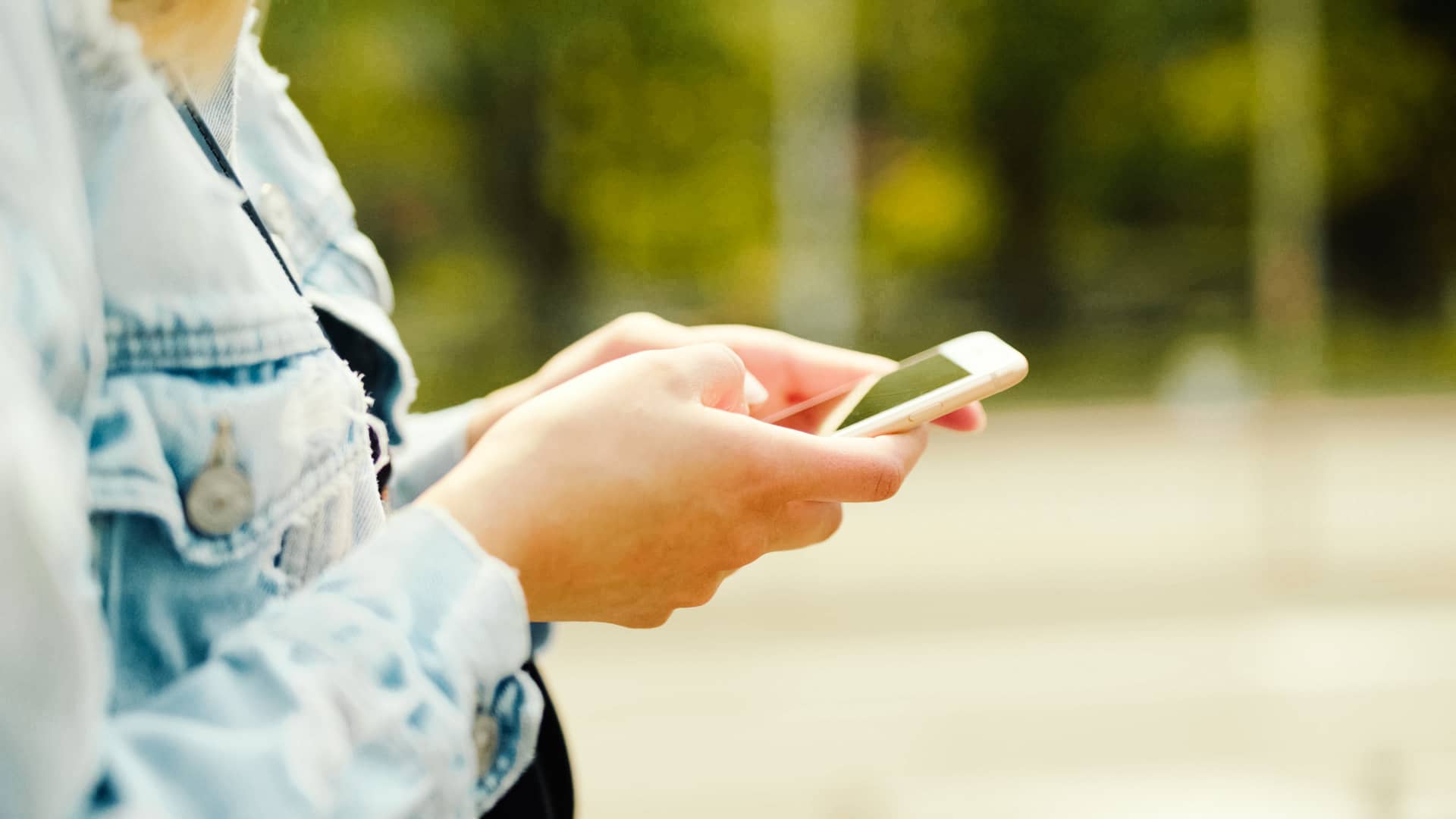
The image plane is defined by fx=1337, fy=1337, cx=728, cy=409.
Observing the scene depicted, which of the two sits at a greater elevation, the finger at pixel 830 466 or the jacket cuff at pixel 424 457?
the finger at pixel 830 466

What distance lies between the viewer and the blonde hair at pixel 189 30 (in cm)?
69

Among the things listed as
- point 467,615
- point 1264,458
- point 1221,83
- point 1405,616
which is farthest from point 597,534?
point 1221,83

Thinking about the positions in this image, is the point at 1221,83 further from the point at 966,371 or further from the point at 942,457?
the point at 966,371

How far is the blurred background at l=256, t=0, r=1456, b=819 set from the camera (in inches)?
184

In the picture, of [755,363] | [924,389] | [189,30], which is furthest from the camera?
[755,363]

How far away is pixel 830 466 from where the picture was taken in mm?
942

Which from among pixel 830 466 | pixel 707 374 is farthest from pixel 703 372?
pixel 830 466

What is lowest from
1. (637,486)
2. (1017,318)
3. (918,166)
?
(1017,318)

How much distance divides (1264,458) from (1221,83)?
37.9 feet

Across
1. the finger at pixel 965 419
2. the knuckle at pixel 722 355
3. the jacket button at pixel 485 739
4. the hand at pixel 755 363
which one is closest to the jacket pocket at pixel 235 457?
the jacket button at pixel 485 739

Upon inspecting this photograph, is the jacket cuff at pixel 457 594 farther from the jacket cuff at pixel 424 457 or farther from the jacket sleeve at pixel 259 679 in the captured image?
the jacket cuff at pixel 424 457

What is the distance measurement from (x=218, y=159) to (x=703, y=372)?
1.09 ft

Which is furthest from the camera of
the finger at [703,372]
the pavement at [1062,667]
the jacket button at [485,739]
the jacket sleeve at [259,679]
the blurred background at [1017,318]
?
the blurred background at [1017,318]

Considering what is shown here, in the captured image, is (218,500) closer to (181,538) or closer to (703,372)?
(181,538)
